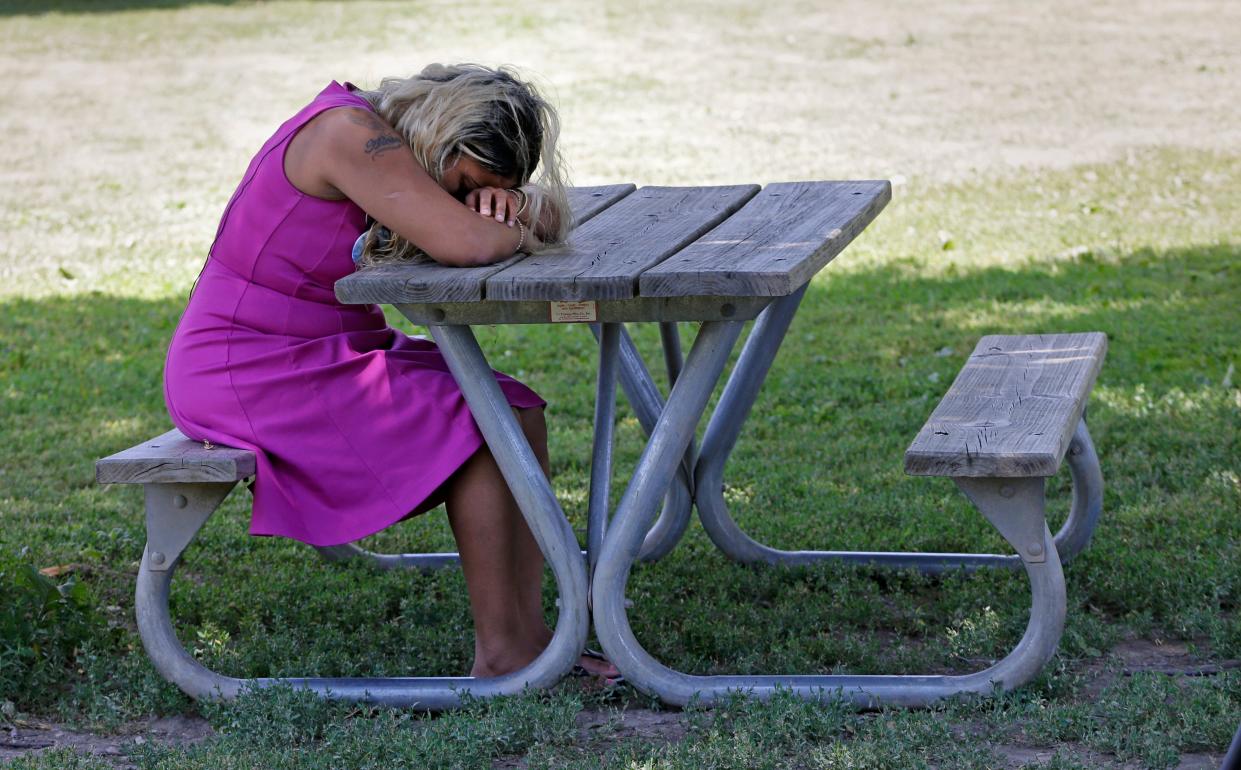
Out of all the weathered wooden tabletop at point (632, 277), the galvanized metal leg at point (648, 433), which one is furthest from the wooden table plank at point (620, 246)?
the galvanized metal leg at point (648, 433)

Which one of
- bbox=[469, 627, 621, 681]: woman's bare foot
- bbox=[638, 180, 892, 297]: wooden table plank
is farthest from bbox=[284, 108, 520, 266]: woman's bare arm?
bbox=[469, 627, 621, 681]: woman's bare foot

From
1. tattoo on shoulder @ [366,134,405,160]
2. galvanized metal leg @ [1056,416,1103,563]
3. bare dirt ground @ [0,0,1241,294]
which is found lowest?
bare dirt ground @ [0,0,1241,294]

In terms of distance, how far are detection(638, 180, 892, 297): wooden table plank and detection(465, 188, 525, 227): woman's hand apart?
0.36m

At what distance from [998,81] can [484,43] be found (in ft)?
18.5

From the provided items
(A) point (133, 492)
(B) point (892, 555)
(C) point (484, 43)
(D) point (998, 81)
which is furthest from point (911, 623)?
(C) point (484, 43)

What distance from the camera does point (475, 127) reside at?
308cm

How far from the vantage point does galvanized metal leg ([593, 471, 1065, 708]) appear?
2.96 meters

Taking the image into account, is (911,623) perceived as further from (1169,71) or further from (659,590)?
(1169,71)

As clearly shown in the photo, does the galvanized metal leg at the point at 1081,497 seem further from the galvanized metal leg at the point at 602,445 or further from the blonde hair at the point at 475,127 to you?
the blonde hair at the point at 475,127

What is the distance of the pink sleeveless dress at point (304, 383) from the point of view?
3092 mm

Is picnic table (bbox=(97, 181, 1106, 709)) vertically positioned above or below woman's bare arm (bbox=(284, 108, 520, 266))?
below

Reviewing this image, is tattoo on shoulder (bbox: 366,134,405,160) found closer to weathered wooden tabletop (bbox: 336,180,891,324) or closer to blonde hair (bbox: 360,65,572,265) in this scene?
blonde hair (bbox: 360,65,572,265)

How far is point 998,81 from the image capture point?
1366 centimetres

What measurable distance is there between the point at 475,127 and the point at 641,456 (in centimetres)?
73
